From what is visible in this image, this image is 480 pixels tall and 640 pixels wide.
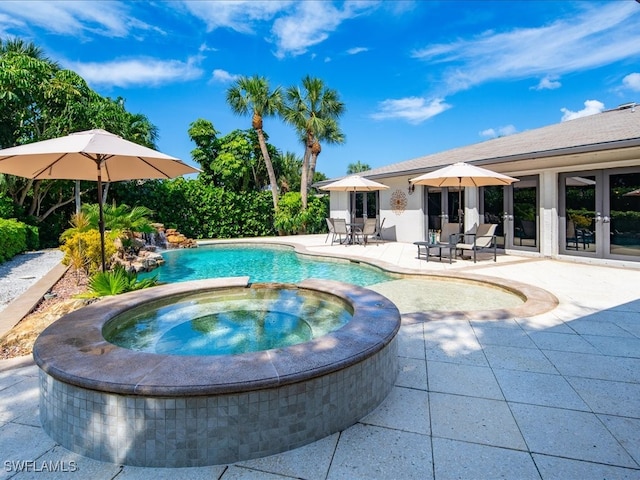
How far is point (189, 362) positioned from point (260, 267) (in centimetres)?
810

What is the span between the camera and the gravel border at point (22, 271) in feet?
21.1

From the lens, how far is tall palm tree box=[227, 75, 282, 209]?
61.5 ft

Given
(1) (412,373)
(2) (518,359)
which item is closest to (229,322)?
(1) (412,373)

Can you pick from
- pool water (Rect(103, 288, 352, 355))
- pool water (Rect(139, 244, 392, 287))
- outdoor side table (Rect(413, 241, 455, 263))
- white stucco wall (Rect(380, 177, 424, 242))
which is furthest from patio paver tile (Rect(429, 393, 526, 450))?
white stucco wall (Rect(380, 177, 424, 242))

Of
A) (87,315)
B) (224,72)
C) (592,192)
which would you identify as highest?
(224,72)

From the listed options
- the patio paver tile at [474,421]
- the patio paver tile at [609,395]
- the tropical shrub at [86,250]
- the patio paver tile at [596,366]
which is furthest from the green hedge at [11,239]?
the patio paver tile at [609,395]

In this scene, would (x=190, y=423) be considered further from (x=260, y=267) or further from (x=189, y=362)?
(x=260, y=267)

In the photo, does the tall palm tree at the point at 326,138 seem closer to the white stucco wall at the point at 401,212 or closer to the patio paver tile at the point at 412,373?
the white stucco wall at the point at 401,212

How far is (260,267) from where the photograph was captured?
10.4 m

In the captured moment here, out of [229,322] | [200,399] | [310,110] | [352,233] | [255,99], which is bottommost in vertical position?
[229,322]

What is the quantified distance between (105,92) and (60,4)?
32.7 feet

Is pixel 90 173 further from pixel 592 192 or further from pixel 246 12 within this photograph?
pixel 592 192

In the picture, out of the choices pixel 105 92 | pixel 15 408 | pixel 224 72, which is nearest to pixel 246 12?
pixel 224 72

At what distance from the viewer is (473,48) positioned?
49.2 ft
